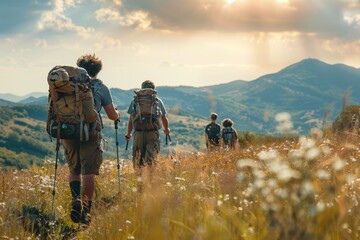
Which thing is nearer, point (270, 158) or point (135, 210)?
point (270, 158)

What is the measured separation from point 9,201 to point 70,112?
5.41 feet

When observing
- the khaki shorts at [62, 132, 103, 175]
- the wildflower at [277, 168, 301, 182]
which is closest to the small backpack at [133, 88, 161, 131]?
the khaki shorts at [62, 132, 103, 175]

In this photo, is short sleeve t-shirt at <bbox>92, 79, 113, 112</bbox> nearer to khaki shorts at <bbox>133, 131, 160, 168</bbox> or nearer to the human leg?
the human leg

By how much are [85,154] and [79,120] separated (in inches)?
24.8

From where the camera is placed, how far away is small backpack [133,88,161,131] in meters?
9.98

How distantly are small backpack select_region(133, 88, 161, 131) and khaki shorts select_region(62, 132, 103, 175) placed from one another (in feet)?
8.91

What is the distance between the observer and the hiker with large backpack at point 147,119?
10.1 m

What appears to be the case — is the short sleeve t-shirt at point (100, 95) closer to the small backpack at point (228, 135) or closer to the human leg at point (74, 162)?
the human leg at point (74, 162)

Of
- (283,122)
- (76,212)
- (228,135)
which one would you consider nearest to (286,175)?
(283,122)

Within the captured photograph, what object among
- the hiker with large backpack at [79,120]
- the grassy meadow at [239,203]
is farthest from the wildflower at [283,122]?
the hiker with large backpack at [79,120]

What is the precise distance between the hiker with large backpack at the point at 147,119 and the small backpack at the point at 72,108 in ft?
9.73

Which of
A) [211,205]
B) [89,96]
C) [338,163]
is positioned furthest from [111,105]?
[338,163]

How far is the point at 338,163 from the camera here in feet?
6.97

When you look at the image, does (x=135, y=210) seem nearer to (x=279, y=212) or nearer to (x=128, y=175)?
(x=279, y=212)
